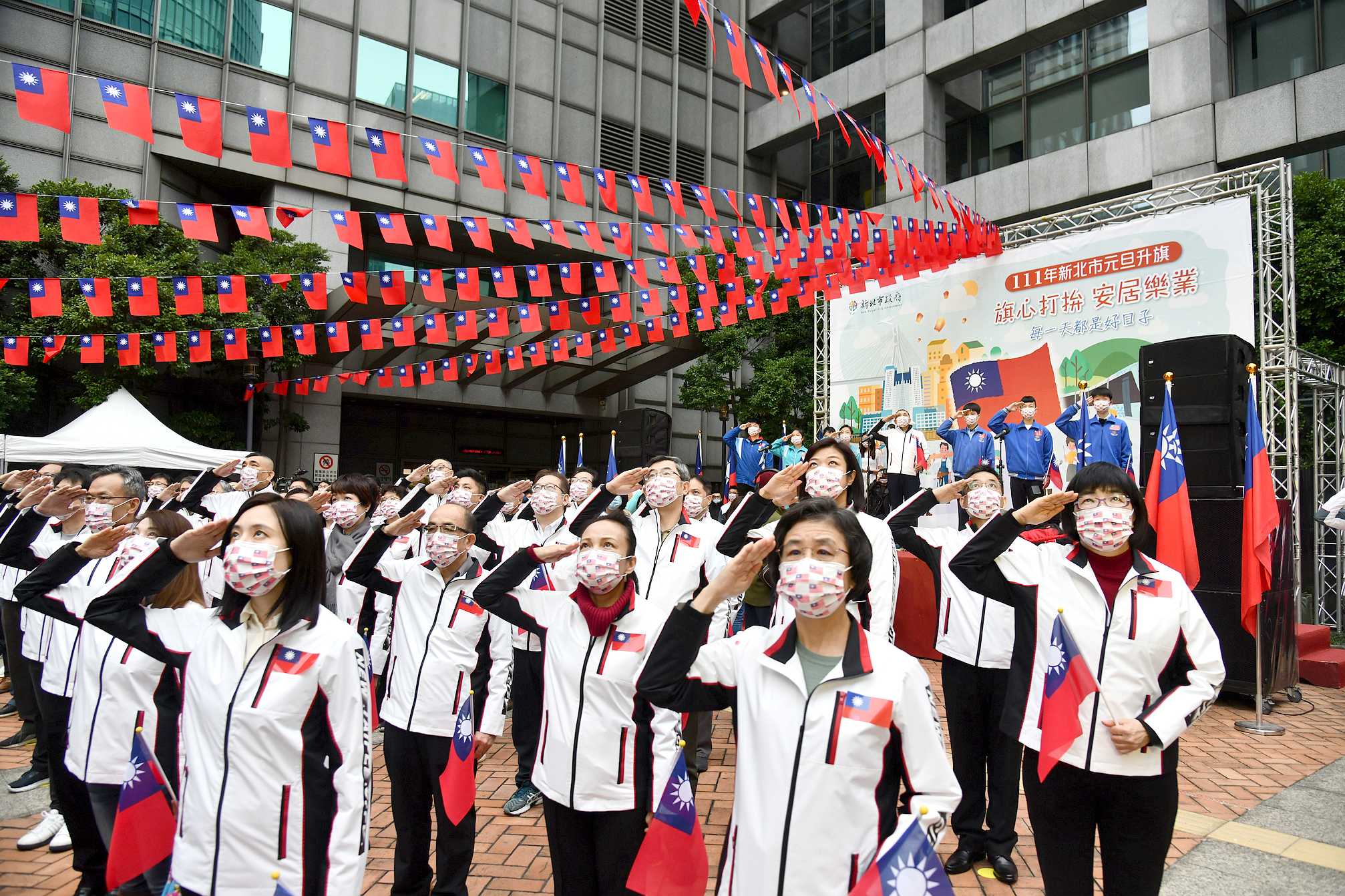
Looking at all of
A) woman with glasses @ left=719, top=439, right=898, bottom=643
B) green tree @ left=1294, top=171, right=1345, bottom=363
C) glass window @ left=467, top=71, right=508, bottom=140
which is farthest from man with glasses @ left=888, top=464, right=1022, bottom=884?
glass window @ left=467, top=71, right=508, bottom=140

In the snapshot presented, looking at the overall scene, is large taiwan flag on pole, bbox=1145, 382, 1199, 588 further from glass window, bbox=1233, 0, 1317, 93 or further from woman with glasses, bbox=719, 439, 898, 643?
glass window, bbox=1233, 0, 1317, 93

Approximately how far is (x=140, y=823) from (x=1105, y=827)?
308 cm

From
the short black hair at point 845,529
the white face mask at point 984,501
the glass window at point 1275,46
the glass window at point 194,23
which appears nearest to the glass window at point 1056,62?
the glass window at point 1275,46

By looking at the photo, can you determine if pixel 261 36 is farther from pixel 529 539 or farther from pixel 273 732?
pixel 273 732

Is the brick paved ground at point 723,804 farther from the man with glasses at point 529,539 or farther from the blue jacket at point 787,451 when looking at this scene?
the blue jacket at point 787,451

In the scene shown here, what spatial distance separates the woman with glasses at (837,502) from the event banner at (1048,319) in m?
7.37

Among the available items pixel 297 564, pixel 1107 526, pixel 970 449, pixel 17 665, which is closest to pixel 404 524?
pixel 297 564

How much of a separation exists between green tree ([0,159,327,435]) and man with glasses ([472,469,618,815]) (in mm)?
8990

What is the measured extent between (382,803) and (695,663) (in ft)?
11.3

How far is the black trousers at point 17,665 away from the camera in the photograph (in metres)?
5.39

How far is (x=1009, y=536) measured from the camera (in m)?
2.98

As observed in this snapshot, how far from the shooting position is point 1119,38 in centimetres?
1700

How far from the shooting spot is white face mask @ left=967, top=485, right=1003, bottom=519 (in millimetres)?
4023

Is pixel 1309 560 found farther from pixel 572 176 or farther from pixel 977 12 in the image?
pixel 977 12
